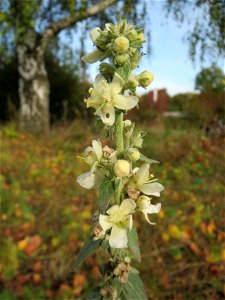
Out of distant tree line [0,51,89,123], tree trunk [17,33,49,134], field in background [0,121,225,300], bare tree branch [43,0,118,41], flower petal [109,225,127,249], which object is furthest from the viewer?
distant tree line [0,51,89,123]

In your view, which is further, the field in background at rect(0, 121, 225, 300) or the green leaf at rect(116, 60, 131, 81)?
the field in background at rect(0, 121, 225, 300)

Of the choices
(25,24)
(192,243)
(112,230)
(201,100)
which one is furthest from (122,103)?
(201,100)

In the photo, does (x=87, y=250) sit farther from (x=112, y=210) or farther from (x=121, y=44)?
(x=121, y=44)

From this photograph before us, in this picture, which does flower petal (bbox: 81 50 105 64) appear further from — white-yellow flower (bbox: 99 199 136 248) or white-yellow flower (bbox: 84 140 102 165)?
white-yellow flower (bbox: 99 199 136 248)

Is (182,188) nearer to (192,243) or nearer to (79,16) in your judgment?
(192,243)

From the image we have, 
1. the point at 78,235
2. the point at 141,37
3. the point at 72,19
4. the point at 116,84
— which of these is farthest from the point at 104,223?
the point at 72,19

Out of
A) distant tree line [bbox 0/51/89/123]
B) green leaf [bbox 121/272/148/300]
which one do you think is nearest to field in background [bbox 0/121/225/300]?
green leaf [bbox 121/272/148/300]

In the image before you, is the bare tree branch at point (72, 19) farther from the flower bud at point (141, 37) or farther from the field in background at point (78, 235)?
the flower bud at point (141, 37)

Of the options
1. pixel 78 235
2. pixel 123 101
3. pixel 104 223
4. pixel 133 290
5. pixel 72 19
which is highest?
pixel 72 19
